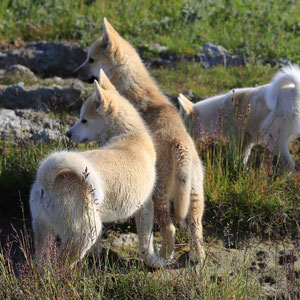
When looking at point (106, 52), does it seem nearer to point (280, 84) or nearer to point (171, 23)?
point (280, 84)

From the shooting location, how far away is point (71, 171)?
3475 millimetres

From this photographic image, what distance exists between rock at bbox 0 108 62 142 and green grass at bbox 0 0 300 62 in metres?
3.13

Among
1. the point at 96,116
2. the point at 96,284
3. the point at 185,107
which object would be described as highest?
the point at 96,116

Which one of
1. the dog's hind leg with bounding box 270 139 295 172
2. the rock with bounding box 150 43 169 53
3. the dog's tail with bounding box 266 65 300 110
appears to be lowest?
the dog's hind leg with bounding box 270 139 295 172

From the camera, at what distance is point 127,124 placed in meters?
4.61

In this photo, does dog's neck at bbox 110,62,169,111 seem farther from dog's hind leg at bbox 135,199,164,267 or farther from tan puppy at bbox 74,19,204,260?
dog's hind leg at bbox 135,199,164,267

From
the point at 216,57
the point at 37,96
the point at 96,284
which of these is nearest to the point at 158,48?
the point at 216,57

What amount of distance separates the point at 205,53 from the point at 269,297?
624cm

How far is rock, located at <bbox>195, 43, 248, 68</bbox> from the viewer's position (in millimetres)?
9344

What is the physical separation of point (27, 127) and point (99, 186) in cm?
346

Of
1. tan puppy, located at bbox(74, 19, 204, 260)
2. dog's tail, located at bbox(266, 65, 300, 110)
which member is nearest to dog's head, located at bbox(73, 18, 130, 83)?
tan puppy, located at bbox(74, 19, 204, 260)

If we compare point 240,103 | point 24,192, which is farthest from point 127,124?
point 240,103

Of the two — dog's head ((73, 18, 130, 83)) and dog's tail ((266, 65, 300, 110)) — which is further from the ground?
dog's head ((73, 18, 130, 83))

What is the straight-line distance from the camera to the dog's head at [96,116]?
15.2 ft
